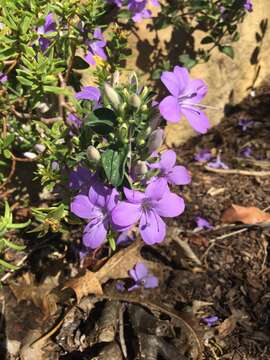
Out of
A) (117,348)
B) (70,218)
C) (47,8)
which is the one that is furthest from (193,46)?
(117,348)

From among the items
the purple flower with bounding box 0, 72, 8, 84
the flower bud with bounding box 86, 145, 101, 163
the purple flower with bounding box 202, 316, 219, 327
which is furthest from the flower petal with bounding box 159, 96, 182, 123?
the purple flower with bounding box 202, 316, 219, 327

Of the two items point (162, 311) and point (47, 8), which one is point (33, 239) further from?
point (47, 8)

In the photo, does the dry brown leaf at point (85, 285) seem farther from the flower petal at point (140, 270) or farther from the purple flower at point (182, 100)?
the purple flower at point (182, 100)

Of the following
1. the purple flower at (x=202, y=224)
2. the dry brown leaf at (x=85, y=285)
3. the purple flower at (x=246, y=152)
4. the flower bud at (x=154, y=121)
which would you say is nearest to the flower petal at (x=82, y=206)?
the flower bud at (x=154, y=121)

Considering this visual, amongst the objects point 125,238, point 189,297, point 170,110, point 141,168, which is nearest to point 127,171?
point 141,168

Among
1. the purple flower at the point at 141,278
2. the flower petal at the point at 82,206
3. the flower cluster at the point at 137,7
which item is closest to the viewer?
the flower petal at the point at 82,206

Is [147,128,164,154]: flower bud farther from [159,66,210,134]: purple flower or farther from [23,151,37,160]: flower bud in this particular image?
[23,151,37,160]: flower bud

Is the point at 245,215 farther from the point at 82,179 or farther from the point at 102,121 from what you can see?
the point at 102,121
